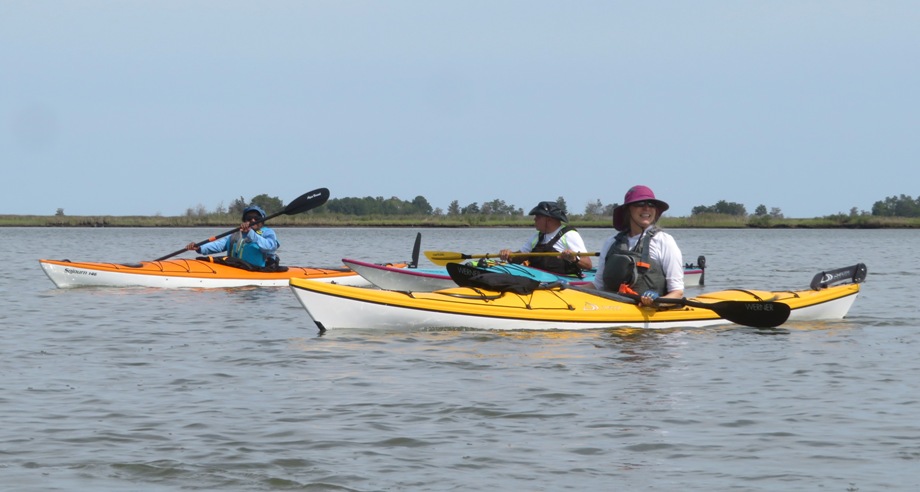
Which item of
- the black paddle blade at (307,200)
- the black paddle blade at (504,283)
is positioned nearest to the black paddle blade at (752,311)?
the black paddle blade at (504,283)

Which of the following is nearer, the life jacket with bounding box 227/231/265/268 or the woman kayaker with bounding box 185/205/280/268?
the woman kayaker with bounding box 185/205/280/268

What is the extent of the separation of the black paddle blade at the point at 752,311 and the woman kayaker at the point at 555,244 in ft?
8.57

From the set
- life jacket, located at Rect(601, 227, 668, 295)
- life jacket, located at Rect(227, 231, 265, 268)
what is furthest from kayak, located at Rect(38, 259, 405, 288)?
life jacket, located at Rect(601, 227, 668, 295)

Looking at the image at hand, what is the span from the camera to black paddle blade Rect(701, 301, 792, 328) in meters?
9.48

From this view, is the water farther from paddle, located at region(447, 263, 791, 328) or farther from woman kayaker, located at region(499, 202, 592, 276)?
woman kayaker, located at region(499, 202, 592, 276)

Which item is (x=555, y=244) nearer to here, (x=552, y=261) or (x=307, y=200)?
(x=552, y=261)

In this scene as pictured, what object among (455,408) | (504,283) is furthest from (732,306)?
(455,408)

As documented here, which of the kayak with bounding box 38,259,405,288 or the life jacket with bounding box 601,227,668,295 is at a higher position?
the life jacket with bounding box 601,227,668,295

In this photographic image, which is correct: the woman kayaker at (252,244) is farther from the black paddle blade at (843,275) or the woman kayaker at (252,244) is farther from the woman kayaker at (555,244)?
the black paddle blade at (843,275)

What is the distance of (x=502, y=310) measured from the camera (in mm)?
9281

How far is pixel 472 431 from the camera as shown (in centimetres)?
580

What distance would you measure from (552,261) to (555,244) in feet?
1.05

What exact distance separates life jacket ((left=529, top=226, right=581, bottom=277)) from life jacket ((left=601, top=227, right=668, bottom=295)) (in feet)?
9.39

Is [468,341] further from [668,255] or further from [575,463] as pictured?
[575,463]
